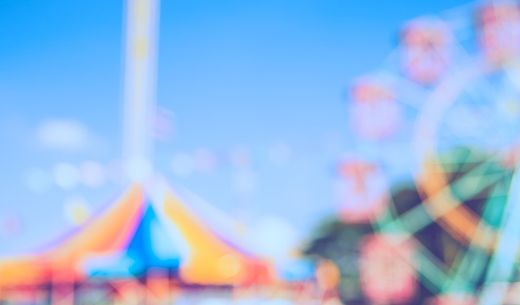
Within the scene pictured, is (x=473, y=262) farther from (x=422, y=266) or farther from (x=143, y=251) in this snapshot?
(x=143, y=251)

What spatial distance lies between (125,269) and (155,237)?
14cm

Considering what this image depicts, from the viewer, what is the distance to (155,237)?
8.65ft

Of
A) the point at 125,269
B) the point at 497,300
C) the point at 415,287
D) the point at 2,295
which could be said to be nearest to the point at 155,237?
the point at 125,269

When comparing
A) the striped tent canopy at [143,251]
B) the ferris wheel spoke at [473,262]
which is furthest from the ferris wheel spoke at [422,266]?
the striped tent canopy at [143,251]

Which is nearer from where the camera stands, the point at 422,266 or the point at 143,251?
the point at 143,251

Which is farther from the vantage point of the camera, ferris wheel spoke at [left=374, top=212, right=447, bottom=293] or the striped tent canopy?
ferris wheel spoke at [left=374, top=212, right=447, bottom=293]

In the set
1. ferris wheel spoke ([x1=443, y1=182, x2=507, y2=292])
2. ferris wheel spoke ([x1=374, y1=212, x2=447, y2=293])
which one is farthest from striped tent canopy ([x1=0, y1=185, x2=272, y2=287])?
ferris wheel spoke ([x1=443, y1=182, x2=507, y2=292])

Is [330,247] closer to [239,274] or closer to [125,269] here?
[239,274]

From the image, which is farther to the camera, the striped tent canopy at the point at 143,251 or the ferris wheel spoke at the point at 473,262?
the ferris wheel spoke at the point at 473,262

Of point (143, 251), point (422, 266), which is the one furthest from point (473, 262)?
point (143, 251)

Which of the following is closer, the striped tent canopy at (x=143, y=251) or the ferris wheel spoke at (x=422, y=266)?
the striped tent canopy at (x=143, y=251)

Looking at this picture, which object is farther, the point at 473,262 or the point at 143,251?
the point at 473,262

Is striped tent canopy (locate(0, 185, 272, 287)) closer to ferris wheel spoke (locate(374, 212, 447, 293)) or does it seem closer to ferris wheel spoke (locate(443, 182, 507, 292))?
ferris wheel spoke (locate(374, 212, 447, 293))

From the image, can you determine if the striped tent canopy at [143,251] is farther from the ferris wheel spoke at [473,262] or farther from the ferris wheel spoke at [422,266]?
the ferris wheel spoke at [473,262]
